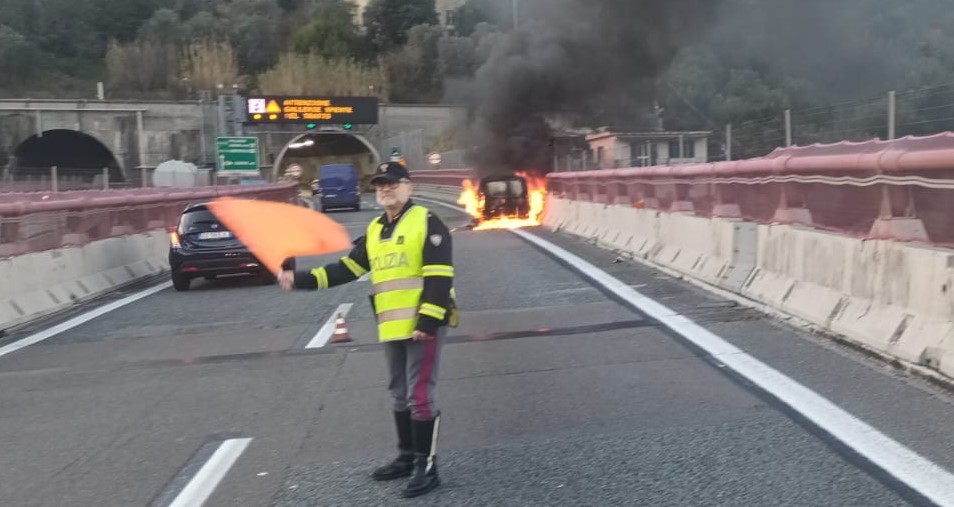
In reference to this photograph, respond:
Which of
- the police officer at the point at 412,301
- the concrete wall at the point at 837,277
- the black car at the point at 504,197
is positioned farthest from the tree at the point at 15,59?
the police officer at the point at 412,301

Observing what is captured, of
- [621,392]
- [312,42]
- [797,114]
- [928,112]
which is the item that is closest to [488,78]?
[797,114]

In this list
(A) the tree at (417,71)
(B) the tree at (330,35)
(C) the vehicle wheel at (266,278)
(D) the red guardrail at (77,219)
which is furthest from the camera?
(B) the tree at (330,35)

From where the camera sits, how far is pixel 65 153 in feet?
245

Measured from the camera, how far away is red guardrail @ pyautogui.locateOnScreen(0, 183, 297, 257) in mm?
11797

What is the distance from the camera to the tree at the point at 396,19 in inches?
4043

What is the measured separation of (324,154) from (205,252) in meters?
67.0

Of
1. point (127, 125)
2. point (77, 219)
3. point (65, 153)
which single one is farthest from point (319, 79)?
point (77, 219)

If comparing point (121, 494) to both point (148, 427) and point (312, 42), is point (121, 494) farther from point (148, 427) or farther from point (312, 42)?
point (312, 42)

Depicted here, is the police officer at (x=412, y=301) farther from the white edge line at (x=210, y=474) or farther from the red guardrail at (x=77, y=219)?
the red guardrail at (x=77, y=219)

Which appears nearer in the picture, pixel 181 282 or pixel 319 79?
pixel 181 282

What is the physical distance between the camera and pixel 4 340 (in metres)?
10.3

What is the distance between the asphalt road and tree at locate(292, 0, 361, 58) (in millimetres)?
88557

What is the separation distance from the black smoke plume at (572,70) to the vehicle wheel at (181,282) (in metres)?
18.4

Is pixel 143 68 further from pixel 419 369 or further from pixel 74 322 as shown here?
pixel 419 369
